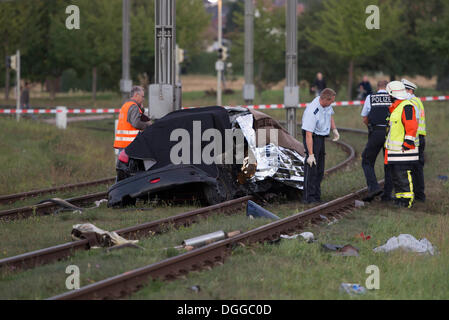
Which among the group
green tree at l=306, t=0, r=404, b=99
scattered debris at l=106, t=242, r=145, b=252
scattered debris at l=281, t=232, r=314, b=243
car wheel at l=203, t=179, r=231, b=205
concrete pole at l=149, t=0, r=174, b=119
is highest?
green tree at l=306, t=0, r=404, b=99

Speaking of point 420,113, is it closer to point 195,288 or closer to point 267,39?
point 195,288

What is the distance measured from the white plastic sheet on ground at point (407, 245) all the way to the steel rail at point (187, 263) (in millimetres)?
1454

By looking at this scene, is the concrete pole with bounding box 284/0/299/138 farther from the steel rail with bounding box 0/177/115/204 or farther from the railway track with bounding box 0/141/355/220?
the railway track with bounding box 0/141/355/220

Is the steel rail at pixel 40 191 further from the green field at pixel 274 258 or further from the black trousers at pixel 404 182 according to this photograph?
the black trousers at pixel 404 182

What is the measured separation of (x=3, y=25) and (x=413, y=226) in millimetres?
41586

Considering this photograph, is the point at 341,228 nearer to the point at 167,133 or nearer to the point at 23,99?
the point at 167,133

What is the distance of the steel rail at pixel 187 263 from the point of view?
6.31 meters

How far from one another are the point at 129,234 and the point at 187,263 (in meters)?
1.84

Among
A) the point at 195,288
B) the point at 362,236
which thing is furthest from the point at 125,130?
the point at 195,288

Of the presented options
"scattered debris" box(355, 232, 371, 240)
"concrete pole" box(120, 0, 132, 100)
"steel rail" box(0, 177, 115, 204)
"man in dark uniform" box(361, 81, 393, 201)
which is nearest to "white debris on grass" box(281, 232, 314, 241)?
"scattered debris" box(355, 232, 371, 240)

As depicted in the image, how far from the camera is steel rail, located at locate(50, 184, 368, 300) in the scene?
6.31 m

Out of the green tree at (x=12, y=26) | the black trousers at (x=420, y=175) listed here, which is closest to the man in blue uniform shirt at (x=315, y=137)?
the black trousers at (x=420, y=175)

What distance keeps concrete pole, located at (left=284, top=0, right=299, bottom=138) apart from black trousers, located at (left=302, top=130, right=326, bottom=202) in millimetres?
8218

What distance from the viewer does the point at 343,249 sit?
8.38 m
